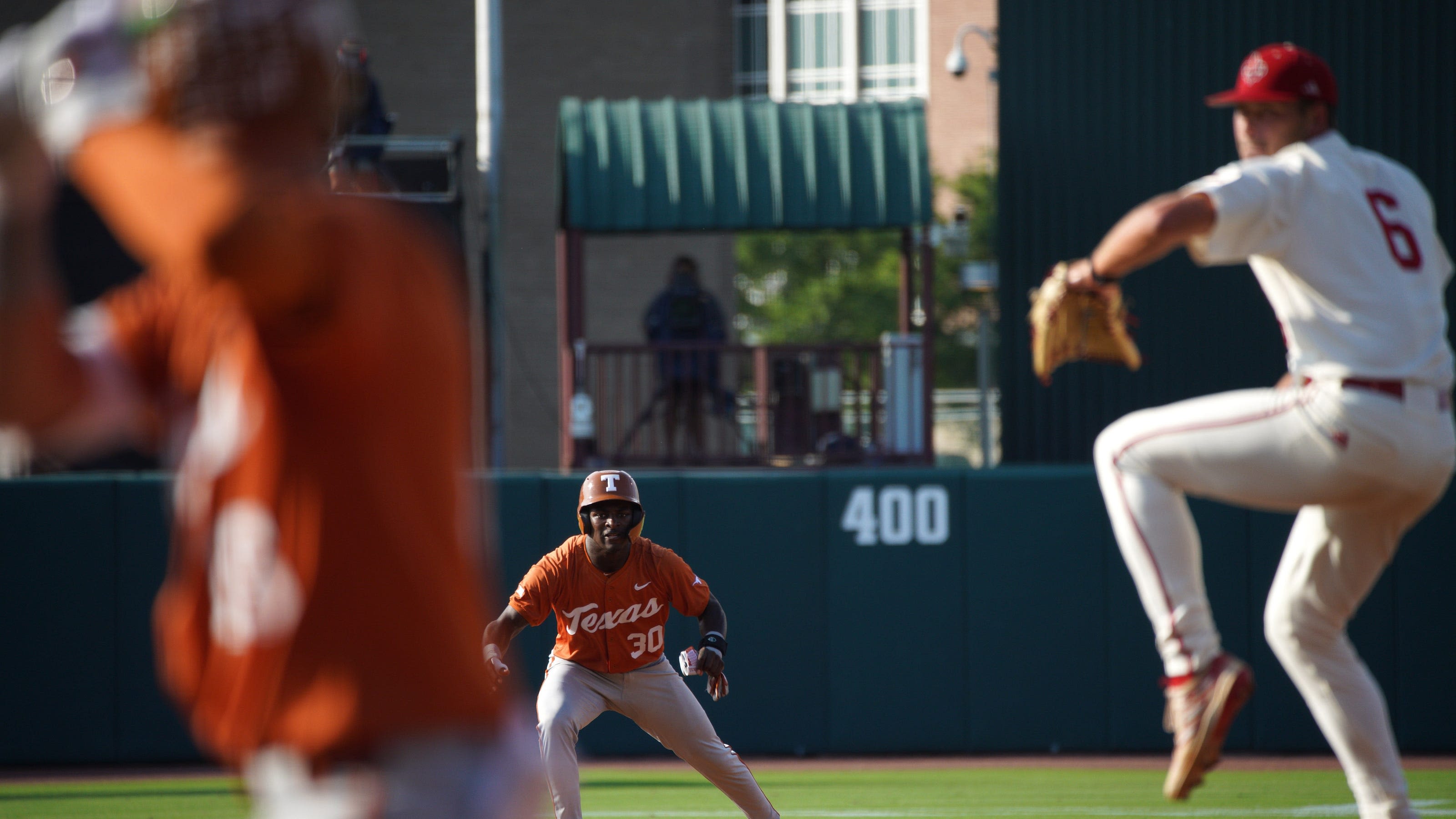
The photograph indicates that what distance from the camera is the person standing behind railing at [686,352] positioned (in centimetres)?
1469

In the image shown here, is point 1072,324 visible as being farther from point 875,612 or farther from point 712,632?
point 875,612

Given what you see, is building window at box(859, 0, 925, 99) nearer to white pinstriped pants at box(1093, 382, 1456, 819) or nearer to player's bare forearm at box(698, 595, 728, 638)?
player's bare forearm at box(698, 595, 728, 638)

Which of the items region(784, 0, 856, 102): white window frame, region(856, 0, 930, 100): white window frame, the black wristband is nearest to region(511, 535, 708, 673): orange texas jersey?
the black wristband

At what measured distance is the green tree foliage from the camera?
40.6 meters

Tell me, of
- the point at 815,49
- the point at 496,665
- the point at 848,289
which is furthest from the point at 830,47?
the point at 496,665

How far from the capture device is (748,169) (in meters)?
15.5

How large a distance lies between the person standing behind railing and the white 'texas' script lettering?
6.85 m

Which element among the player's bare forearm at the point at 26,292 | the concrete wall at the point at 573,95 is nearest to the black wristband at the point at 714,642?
the player's bare forearm at the point at 26,292

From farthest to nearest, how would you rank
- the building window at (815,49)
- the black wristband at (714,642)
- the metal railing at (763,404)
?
the building window at (815,49) → the metal railing at (763,404) → the black wristband at (714,642)

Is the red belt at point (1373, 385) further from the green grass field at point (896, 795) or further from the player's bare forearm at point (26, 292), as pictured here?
the green grass field at point (896, 795)

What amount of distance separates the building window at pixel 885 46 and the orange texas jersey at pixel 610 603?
3549cm

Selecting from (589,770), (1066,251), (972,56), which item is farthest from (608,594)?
(972,56)

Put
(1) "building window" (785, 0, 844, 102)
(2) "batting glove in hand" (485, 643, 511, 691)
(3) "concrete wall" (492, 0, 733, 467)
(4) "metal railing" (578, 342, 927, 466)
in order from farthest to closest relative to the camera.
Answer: (1) "building window" (785, 0, 844, 102)
(3) "concrete wall" (492, 0, 733, 467)
(4) "metal railing" (578, 342, 927, 466)
(2) "batting glove in hand" (485, 643, 511, 691)

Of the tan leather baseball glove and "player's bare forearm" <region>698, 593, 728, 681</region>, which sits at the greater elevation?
the tan leather baseball glove
